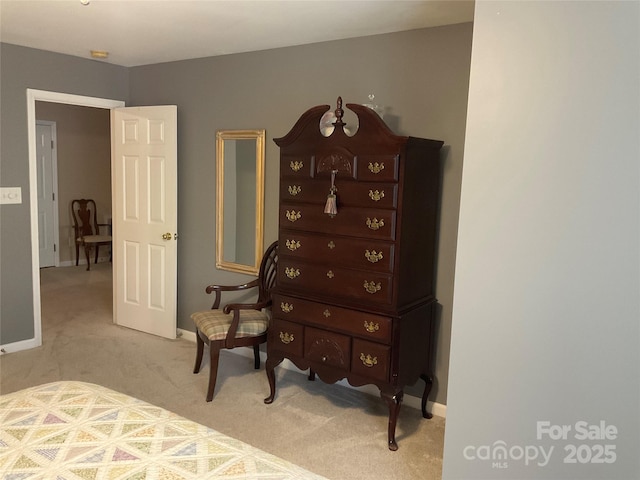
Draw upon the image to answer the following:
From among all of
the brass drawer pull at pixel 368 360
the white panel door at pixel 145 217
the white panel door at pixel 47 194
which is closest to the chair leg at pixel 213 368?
the brass drawer pull at pixel 368 360

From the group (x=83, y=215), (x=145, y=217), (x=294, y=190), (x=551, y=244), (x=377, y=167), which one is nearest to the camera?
(x=551, y=244)

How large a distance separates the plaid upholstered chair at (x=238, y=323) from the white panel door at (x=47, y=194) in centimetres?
455

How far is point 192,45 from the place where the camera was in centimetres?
379

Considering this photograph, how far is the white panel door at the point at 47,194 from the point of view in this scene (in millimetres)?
7133

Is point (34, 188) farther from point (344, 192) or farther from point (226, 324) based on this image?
point (344, 192)

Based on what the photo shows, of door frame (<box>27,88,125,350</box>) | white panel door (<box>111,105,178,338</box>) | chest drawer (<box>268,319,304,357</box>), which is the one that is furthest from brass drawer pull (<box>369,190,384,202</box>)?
door frame (<box>27,88,125,350</box>)

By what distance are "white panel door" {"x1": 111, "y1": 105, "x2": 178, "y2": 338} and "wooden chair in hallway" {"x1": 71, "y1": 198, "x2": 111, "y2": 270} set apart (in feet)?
9.26

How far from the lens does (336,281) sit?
2982 mm

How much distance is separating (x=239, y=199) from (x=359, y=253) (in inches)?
60.5

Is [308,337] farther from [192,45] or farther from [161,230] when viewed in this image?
[192,45]

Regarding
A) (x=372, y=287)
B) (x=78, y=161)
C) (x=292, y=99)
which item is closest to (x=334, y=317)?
(x=372, y=287)

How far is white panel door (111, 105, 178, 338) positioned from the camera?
4.36 meters

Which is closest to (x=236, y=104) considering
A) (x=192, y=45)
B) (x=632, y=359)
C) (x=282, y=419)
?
(x=192, y=45)

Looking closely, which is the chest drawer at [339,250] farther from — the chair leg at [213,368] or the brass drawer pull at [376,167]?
the chair leg at [213,368]
